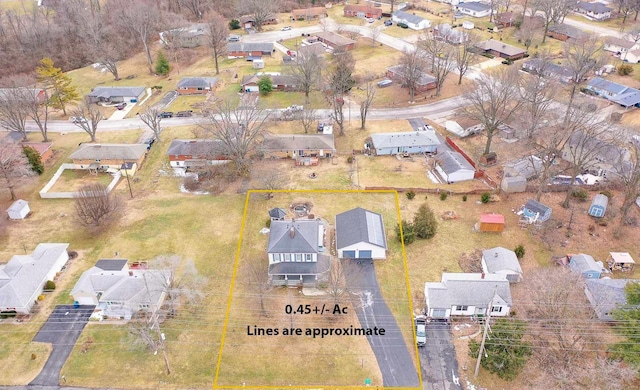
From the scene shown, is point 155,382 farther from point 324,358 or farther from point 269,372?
point 324,358

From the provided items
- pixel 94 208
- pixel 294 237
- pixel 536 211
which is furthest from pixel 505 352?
pixel 94 208

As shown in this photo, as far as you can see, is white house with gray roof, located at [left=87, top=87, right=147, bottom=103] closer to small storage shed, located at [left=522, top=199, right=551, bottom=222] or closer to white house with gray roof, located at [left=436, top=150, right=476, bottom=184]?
white house with gray roof, located at [left=436, top=150, right=476, bottom=184]

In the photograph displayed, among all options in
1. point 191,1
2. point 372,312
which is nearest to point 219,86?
point 191,1

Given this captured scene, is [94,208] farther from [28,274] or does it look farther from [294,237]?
[294,237]

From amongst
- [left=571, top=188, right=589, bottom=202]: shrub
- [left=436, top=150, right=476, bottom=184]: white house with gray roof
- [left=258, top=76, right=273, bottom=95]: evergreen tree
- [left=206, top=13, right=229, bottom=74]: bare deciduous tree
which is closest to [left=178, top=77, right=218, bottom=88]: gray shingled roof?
[left=206, top=13, right=229, bottom=74]: bare deciduous tree

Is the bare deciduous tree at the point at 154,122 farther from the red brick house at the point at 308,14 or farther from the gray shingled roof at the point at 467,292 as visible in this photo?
the red brick house at the point at 308,14

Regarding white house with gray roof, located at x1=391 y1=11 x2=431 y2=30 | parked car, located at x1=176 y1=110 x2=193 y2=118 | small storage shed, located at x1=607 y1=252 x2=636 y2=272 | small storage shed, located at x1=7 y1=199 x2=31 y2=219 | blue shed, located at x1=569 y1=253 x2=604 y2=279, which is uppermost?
white house with gray roof, located at x1=391 y1=11 x2=431 y2=30
